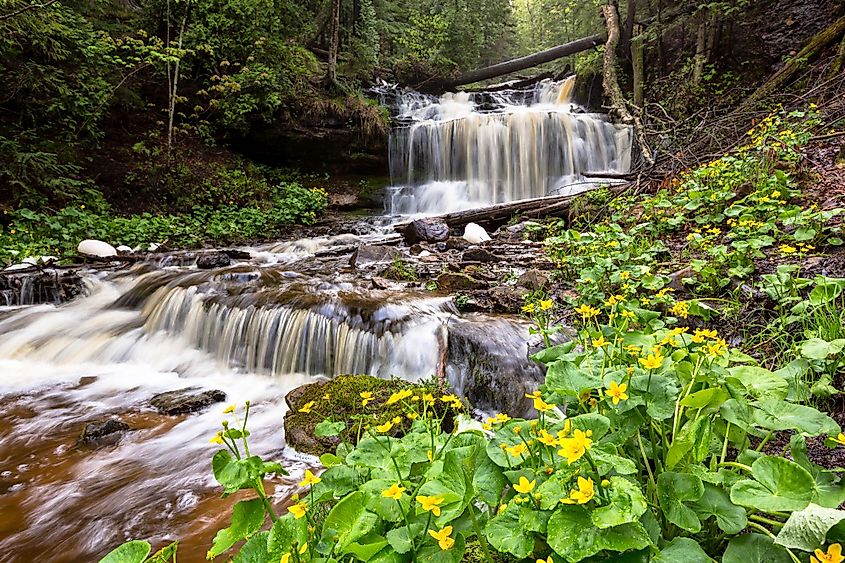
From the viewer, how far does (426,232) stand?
825cm

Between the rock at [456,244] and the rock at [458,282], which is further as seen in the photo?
the rock at [456,244]

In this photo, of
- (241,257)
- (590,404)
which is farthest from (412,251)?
(590,404)

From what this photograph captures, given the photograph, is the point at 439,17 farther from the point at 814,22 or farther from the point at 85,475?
the point at 85,475

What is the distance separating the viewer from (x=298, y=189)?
12.5 metres

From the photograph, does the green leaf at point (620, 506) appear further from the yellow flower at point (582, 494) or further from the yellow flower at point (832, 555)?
the yellow flower at point (832, 555)

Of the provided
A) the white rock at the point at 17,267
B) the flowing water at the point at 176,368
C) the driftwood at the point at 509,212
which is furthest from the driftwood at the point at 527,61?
the white rock at the point at 17,267

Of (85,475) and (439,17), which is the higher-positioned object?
(439,17)

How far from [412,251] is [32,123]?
29.1 ft

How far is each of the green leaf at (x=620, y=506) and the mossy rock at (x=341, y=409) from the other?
67.3 inches

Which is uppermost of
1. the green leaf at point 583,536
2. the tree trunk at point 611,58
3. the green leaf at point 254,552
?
the tree trunk at point 611,58

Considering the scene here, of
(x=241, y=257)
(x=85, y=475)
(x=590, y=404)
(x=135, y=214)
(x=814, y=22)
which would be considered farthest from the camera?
(x=135, y=214)

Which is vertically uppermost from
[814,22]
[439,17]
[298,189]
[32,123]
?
[439,17]

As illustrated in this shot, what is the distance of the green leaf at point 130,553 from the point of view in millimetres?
1047

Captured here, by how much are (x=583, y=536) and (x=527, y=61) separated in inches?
696
